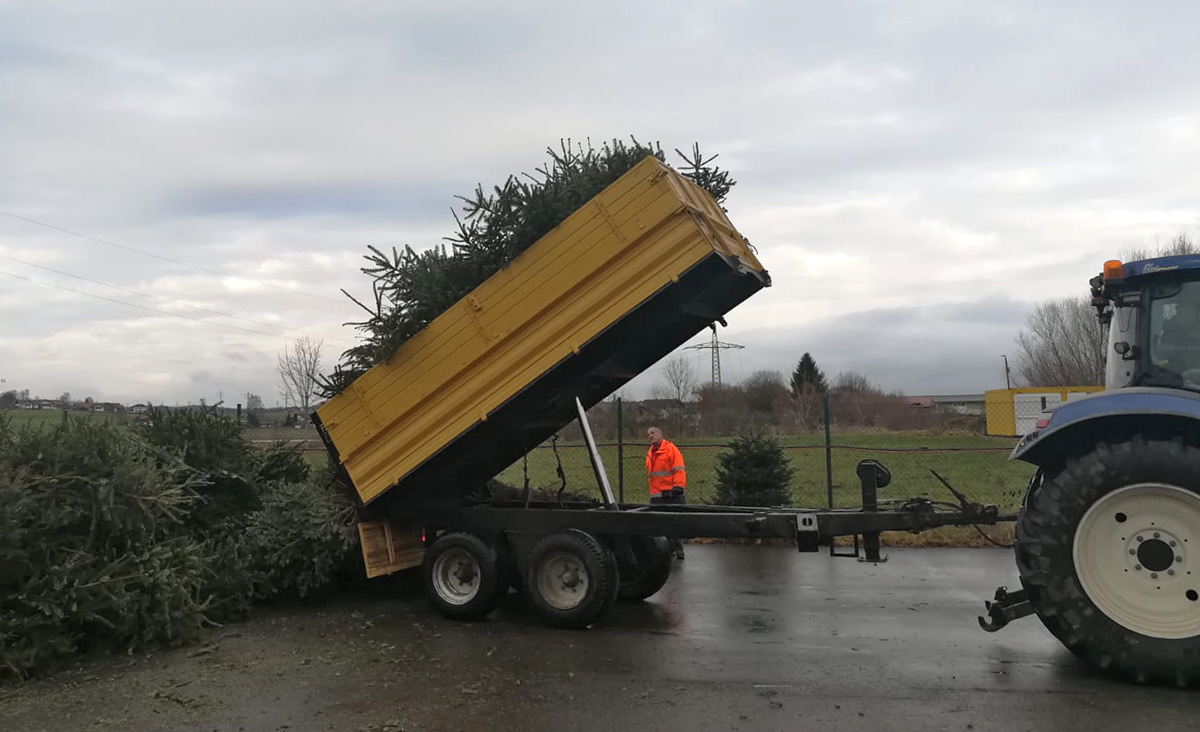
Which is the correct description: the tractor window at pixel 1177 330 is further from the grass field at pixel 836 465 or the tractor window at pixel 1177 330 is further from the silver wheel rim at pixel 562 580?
the silver wheel rim at pixel 562 580

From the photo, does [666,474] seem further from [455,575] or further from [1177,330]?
[1177,330]

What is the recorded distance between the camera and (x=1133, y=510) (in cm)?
516

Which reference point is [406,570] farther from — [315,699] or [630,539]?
[315,699]

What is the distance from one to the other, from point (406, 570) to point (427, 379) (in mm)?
2251

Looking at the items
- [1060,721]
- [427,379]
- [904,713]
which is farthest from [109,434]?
[1060,721]

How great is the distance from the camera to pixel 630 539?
7.36m

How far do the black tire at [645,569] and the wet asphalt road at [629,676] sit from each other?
18cm

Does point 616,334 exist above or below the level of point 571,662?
above

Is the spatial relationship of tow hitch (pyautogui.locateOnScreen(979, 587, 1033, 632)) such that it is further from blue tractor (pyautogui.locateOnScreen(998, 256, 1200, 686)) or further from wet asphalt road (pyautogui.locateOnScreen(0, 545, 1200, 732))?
wet asphalt road (pyautogui.locateOnScreen(0, 545, 1200, 732))

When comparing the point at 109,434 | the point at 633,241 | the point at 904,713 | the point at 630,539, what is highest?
the point at 633,241

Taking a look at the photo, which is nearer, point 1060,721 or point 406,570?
point 1060,721

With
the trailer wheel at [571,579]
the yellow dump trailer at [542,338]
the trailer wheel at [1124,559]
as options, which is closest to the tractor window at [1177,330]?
the trailer wheel at [1124,559]

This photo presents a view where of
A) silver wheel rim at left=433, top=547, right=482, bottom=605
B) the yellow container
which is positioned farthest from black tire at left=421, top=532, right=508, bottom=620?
the yellow container

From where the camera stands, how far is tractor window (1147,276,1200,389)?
545cm
